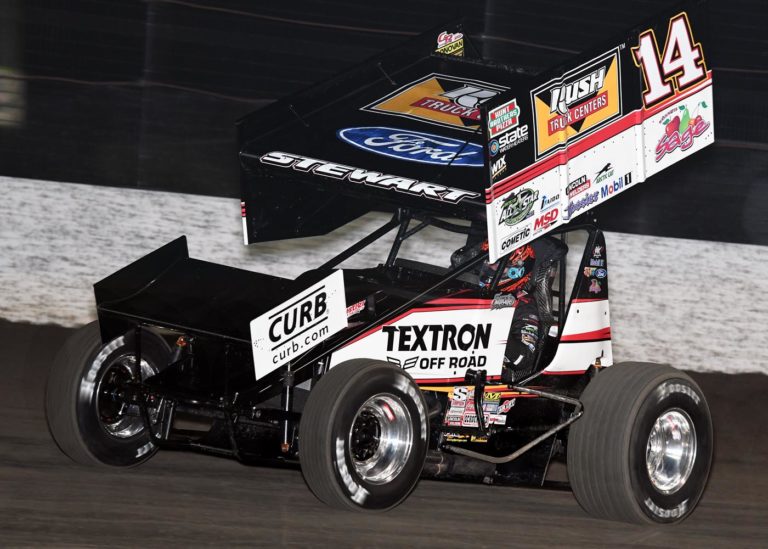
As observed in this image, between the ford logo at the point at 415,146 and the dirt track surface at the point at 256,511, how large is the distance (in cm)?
176

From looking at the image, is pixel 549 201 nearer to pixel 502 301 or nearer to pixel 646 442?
pixel 502 301

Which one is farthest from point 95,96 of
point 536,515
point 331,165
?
point 536,515

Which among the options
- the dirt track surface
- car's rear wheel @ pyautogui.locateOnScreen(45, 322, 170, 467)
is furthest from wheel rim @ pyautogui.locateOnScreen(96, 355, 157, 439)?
the dirt track surface

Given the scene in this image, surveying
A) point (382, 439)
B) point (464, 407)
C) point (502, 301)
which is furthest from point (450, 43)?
point (382, 439)

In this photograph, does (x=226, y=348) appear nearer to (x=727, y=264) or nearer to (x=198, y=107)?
(x=198, y=107)

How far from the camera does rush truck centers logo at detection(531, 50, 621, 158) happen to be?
21.1 ft

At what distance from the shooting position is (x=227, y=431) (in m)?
6.37

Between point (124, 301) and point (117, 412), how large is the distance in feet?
2.14

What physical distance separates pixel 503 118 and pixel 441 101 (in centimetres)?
145

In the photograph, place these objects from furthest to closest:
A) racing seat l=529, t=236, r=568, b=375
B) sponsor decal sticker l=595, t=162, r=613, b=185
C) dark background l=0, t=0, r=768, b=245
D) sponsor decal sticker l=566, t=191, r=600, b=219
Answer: dark background l=0, t=0, r=768, b=245
racing seat l=529, t=236, r=568, b=375
sponsor decal sticker l=595, t=162, r=613, b=185
sponsor decal sticker l=566, t=191, r=600, b=219

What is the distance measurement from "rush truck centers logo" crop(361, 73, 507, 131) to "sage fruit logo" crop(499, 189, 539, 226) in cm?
109

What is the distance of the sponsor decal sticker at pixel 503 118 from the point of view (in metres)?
6.18

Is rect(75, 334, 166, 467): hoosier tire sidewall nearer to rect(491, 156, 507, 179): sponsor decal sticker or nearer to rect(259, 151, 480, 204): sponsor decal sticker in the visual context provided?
rect(259, 151, 480, 204): sponsor decal sticker

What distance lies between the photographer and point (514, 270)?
696cm
